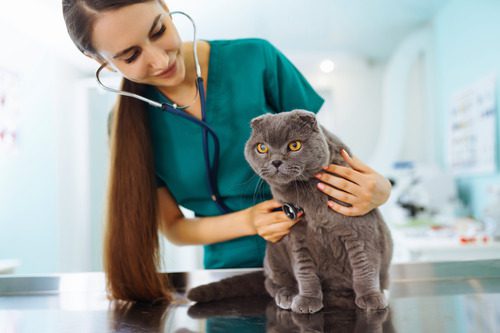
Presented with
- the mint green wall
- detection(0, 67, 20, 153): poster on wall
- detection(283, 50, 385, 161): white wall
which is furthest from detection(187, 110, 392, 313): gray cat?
detection(283, 50, 385, 161): white wall

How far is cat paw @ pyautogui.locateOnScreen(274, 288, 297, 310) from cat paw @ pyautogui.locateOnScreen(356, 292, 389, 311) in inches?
3.8

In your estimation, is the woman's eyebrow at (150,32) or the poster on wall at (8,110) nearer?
the woman's eyebrow at (150,32)

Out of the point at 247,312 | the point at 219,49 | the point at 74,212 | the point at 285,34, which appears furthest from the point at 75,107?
the point at 247,312

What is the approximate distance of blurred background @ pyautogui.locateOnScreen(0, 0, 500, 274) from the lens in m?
1.98

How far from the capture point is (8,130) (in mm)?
2027

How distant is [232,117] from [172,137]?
0.13 meters

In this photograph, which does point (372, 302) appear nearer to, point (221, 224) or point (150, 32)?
point (221, 224)

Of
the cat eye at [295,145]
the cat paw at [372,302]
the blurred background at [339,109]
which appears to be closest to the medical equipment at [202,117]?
the cat eye at [295,145]

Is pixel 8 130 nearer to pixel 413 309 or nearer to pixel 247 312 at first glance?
pixel 247 312

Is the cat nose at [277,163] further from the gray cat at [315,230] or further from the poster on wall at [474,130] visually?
the poster on wall at [474,130]

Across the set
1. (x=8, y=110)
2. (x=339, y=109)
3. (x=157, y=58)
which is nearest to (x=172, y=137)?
(x=157, y=58)

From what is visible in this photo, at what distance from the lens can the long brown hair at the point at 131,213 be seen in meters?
0.71

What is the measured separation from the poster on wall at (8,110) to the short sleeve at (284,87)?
1.71 metres

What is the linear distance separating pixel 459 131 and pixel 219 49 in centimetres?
207
